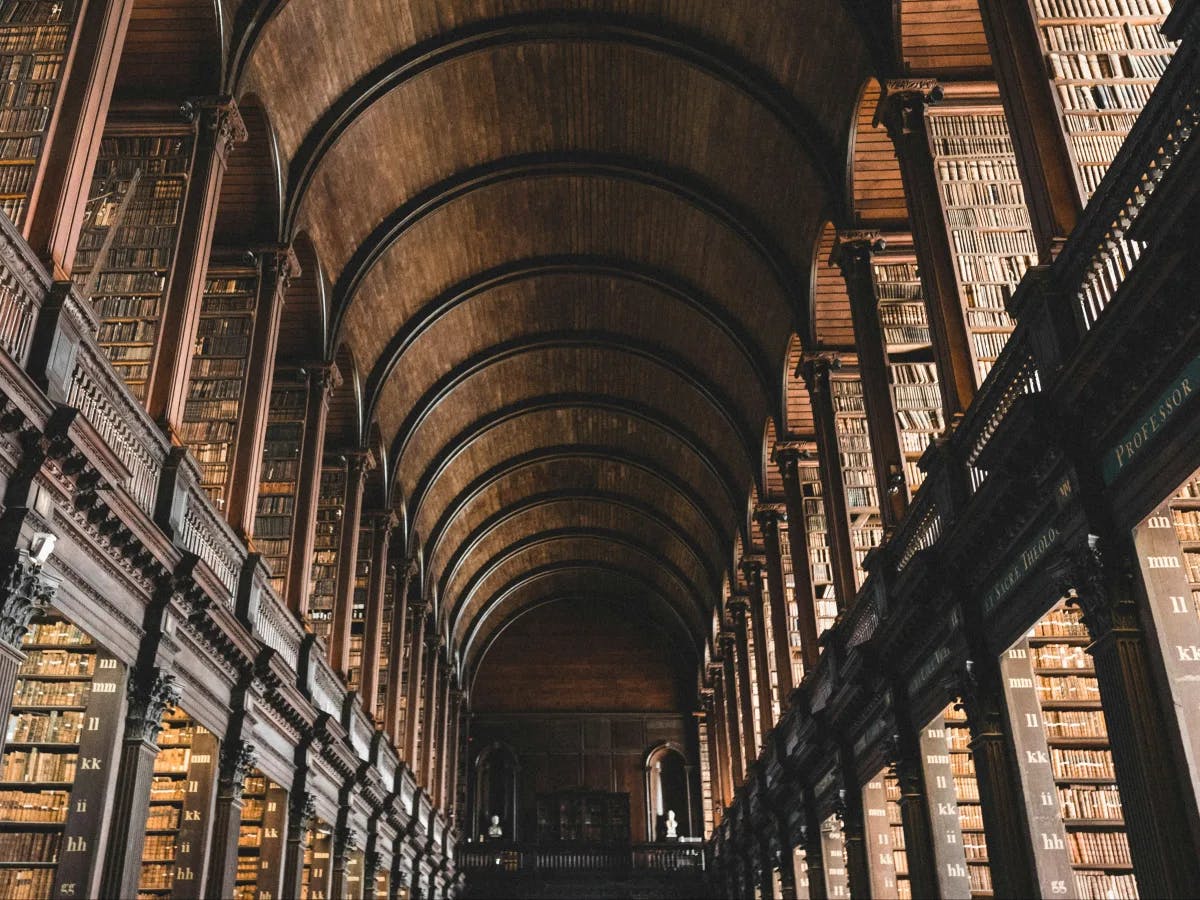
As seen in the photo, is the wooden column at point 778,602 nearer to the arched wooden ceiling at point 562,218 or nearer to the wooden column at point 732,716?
the arched wooden ceiling at point 562,218

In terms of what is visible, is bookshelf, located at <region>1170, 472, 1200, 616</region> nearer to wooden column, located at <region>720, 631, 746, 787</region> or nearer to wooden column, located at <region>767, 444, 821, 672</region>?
wooden column, located at <region>767, 444, 821, 672</region>

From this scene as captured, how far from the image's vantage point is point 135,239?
9.65m

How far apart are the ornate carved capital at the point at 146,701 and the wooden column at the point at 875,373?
6412 millimetres

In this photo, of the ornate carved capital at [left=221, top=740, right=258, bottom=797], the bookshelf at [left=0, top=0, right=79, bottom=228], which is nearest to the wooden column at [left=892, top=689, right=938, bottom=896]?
the ornate carved capital at [left=221, top=740, right=258, bottom=797]

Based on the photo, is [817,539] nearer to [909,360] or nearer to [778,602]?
[778,602]

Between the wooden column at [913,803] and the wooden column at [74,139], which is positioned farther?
the wooden column at [913,803]

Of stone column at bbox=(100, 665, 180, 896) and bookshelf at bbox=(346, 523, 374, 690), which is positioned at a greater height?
bookshelf at bbox=(346, 523, 374, 690)

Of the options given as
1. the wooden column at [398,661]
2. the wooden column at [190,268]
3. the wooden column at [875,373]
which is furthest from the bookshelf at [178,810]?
the wooden column at [398,661]

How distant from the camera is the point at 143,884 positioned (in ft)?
31.9

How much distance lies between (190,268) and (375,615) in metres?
9.00

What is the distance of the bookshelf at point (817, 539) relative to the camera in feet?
50.4

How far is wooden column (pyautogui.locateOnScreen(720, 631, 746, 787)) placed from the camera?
21781 mm

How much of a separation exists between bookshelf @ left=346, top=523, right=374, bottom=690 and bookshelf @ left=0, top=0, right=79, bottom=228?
10648 millimetres

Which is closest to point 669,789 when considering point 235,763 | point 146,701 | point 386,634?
point 386,634
